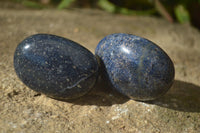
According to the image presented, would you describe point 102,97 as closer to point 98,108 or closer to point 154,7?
point 98,108

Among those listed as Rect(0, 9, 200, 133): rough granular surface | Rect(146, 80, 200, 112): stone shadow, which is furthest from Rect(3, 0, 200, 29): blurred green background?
Rect(146, 80, 200, 112): stone shadow

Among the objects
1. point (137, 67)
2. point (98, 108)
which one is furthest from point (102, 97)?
point (137, 67)

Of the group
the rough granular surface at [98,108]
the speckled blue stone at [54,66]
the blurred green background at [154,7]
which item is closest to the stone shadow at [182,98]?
the rough granular surface at [98,108]

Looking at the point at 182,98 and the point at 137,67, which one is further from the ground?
the point at 137,67

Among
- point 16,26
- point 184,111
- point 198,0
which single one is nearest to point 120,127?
point 184,111

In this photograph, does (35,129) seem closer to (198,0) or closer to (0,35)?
(0,35)

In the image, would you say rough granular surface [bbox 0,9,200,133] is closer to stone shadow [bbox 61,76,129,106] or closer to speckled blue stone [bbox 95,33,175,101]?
stone shadow [bbox 61,76,129,106]
